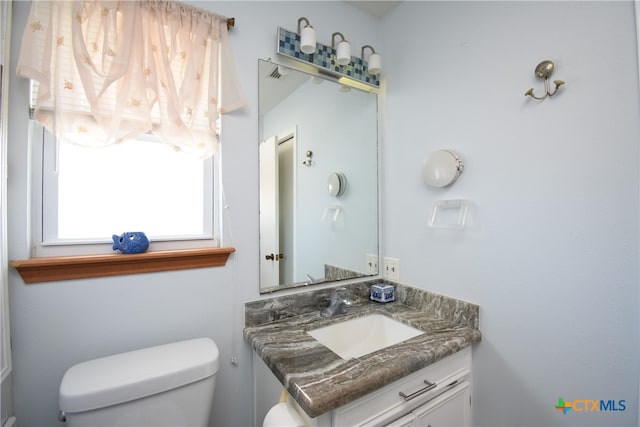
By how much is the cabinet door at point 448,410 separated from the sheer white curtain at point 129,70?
51.6 inches

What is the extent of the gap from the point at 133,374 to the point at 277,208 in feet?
2.69

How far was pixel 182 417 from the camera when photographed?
0.88 meters

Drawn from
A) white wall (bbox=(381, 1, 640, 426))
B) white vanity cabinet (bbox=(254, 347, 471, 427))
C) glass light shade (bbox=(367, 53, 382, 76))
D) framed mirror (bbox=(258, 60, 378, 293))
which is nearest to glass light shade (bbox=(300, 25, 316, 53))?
framed mirror (bbox=(258, 60, 378, 293))

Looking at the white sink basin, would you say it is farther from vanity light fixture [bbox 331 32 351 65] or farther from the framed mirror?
vanity light fixture [bbox 331 32 351 65]

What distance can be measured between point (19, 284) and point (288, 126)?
118cm

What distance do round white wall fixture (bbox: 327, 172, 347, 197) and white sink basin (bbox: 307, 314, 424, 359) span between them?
0.69 m

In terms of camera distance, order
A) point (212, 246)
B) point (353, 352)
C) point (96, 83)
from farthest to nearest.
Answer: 1. point (353, 352)
2. point (212, 246)
3. point (96, 83)

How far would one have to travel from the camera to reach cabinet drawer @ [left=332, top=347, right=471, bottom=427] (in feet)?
2.69

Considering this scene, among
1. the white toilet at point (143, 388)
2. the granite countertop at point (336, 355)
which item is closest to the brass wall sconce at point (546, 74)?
the granite countertop at point (336, 355)

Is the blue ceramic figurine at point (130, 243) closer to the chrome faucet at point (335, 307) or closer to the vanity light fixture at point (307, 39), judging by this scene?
the chrome faucet at point (335, 307)

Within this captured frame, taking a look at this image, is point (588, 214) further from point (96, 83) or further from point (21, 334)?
point (21, 334)

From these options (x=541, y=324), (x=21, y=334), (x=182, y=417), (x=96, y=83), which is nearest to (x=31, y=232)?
(x=21, y=334)

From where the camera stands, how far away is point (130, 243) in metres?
0.99

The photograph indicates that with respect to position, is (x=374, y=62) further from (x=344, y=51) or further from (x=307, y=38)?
(x=307, y=38)
